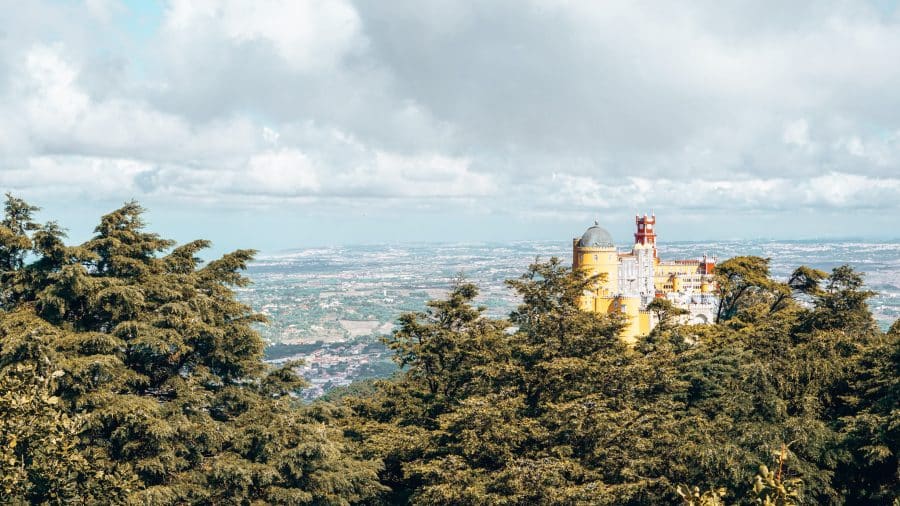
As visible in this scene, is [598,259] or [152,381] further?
[598,259]

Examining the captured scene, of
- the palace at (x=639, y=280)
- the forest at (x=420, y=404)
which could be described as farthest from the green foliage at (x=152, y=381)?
the palace at (x=639, y=280)

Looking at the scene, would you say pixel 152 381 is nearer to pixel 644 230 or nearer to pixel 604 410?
pixel 604 410

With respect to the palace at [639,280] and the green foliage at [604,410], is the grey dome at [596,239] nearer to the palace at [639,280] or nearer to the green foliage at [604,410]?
the palace at [639,280]

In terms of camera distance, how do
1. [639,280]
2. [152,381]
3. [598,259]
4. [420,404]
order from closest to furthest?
[152,381] → [420,404] → [598,259] → [639,280]

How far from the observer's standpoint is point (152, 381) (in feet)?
63.2

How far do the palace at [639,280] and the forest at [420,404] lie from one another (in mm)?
9971

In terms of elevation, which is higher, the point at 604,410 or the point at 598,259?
the point at 598,259

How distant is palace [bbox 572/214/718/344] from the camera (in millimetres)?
40875

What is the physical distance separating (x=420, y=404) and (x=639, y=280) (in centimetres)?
2967

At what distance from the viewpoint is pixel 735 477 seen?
1430 centimetres

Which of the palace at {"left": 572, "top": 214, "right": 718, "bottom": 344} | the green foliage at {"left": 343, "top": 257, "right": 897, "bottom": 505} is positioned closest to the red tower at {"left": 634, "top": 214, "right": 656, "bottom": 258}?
the palace at {"left": 572, "top": 214, "right": 718, "bottom": 344}

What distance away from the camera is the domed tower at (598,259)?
1609 inches

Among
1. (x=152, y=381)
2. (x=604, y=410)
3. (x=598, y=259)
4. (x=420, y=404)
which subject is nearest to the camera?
(x=604, y=410)

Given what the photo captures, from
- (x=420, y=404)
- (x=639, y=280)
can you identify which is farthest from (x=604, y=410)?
(x=639, y=280)
